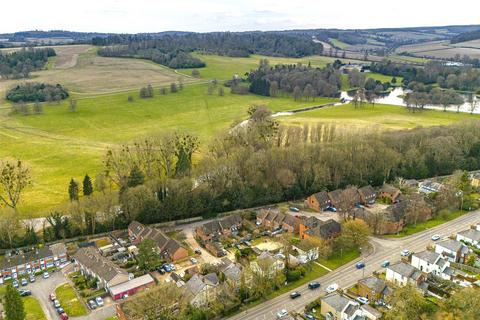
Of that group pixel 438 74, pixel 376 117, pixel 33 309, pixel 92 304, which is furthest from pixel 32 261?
pixel 438 74

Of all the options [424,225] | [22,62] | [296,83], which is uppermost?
[22,62]

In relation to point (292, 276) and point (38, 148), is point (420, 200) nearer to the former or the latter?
point (292, 276)

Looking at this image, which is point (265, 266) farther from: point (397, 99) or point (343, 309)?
point (397, 99)

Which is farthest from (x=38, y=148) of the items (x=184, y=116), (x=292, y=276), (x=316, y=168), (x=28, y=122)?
(x=292, y=276)

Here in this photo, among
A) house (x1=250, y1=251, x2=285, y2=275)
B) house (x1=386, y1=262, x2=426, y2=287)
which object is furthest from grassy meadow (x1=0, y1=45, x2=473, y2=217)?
house (x1=386, y1=262, x2=426, y2=287)

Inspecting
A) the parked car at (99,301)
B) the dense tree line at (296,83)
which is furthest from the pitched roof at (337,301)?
the dense tree line at (296,83)

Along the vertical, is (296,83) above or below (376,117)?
above
